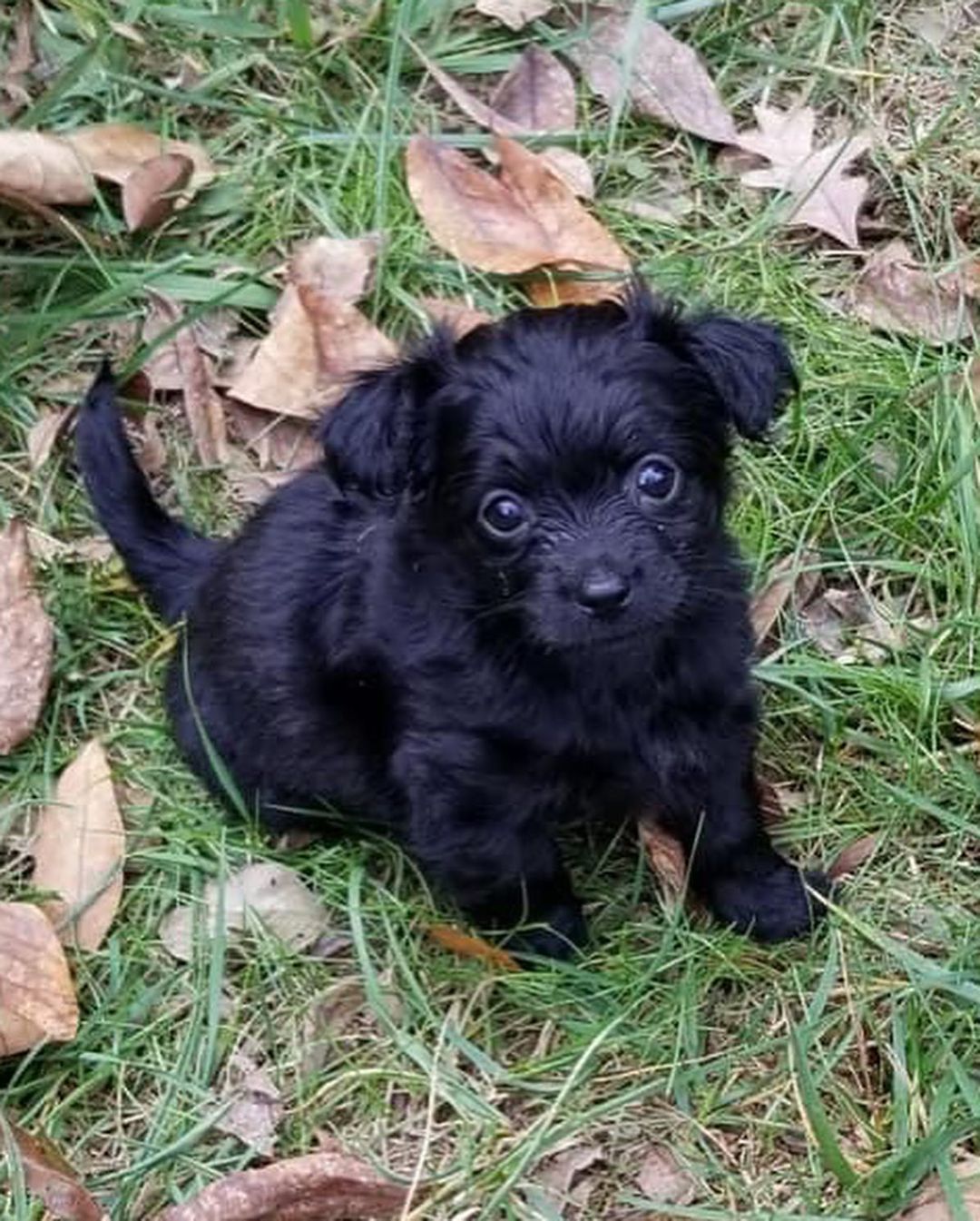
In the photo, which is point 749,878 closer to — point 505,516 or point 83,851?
point 505,516

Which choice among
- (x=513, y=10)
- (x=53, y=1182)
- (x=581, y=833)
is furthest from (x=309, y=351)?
(x=53, y=1182)

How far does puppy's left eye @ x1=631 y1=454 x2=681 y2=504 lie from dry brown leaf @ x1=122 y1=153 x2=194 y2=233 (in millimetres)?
1477

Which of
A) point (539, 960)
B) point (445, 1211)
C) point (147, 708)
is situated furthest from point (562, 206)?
point (445, 1211)

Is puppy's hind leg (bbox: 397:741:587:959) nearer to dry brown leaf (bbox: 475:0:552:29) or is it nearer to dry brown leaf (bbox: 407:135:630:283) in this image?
dry brown leaf (bbox: 407:135:630:283)

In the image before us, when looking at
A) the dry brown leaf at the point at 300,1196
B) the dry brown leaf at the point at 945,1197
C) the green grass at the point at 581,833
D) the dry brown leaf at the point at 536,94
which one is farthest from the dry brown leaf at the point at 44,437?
the dry brown leaf at the point at 945,1197

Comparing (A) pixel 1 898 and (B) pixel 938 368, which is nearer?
(A) pixel 1 898

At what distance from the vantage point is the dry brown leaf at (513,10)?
402 centimetres

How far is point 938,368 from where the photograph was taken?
3514 millimetres

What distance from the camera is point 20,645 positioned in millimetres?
3357

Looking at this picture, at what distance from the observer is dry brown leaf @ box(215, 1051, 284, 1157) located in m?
2.93

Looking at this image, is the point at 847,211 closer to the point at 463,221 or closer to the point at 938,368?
the point at 938,368

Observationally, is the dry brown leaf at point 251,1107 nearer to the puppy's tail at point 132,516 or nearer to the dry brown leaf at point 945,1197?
the puppy's tail at point 132,516

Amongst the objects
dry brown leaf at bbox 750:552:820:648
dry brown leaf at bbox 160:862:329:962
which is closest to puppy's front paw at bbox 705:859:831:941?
dry brown leaf at bbox 750:552:820:648

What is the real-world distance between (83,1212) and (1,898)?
53 centimetres
